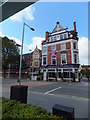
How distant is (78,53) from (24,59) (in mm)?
15813

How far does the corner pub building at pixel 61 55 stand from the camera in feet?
61.9

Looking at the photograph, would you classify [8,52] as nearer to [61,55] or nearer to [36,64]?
[36,64]

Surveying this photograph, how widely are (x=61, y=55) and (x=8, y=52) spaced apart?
1392 centimetres

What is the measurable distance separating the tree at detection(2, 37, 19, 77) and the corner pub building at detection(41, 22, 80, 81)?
856 centimetres

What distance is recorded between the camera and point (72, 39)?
19.4 m

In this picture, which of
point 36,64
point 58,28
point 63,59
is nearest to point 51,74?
point 63,59

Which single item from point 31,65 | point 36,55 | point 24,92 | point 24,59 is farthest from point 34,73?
point 24,92

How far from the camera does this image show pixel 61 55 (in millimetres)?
20547

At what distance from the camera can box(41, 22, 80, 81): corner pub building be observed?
18864mm

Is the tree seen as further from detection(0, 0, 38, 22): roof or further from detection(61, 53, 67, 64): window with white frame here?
detection(0, 0, 38, 22): roof

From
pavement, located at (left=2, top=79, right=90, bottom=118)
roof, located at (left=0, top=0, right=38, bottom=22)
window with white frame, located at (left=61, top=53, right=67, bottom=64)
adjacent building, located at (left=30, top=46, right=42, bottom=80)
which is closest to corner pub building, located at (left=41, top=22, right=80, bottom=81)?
window with white frame, located at (left=61, top=53, right=67, bottom=64)

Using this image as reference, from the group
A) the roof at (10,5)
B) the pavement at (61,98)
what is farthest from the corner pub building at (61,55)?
the roof at (10,5)

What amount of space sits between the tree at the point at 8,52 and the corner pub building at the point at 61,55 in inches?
337

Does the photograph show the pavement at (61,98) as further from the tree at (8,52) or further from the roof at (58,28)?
the tree at (8,52)
